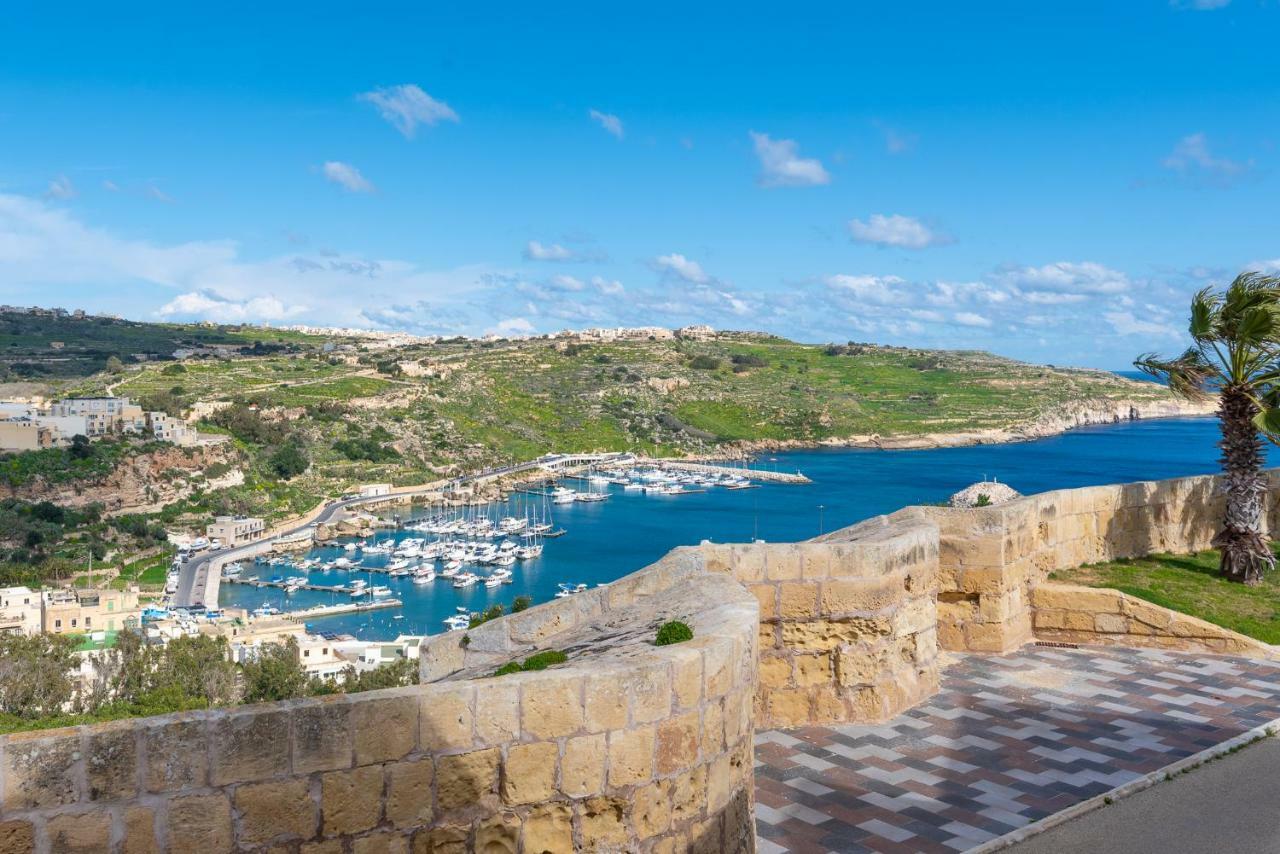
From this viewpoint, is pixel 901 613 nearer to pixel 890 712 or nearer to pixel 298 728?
pixel 890 712

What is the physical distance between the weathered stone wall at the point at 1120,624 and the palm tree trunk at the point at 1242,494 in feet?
7.03

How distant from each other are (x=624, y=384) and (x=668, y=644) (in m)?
127

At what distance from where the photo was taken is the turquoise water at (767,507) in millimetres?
65812

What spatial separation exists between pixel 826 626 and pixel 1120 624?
4.37m

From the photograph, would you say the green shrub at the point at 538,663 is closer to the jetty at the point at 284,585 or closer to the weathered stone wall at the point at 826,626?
the weathered stone wall at the point at 826,626

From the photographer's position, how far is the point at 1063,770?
22.6ft

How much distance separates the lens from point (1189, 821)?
19.7 ft

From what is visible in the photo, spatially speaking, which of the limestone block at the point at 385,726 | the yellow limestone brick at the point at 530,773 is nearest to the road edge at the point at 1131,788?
the yellow limestone brick at the point at 530,773

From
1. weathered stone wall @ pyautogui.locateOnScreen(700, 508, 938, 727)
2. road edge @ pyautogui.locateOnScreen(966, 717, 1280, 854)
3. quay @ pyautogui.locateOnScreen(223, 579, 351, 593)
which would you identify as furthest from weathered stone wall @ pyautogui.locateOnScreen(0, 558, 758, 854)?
quay @ pyautogui.locateOnScreen(223, 579, 351, 593)

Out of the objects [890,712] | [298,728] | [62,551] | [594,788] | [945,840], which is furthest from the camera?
[62,551]

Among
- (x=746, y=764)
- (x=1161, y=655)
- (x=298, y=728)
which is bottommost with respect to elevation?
(x=1161, y=655)

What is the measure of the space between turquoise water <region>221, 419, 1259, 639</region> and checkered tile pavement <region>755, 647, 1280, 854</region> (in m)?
52.1

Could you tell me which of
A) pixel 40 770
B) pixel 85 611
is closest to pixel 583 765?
pixel 40 770

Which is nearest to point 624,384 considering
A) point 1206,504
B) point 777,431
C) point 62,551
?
point 777,431
